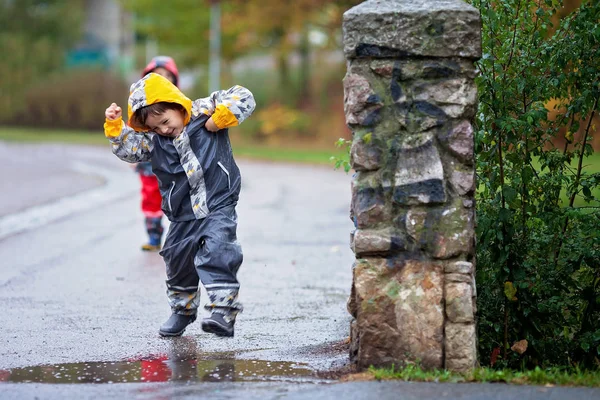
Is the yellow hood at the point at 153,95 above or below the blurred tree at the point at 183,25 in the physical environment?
above

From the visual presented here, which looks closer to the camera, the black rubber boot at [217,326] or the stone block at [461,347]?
the stone block at [461,347]

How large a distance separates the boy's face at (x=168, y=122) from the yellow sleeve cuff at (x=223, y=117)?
0.20 m

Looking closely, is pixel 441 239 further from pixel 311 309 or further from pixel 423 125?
pixel 311 309

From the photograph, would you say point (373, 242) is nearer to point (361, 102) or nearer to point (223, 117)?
point (361, 102)

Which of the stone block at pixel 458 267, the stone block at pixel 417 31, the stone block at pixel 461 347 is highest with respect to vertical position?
the stone block at pixel 417 31

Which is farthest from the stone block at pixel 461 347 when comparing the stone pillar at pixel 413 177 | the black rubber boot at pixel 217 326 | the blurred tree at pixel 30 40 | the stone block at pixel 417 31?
the blurred tree at pixel 30 40

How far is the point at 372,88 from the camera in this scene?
4586 mm

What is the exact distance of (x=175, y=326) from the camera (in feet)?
19.2

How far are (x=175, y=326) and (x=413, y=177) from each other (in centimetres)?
196

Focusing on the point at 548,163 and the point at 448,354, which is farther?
the point at 548,163

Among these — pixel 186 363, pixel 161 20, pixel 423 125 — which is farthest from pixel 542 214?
pixel 161 20

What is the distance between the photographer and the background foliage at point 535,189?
16.8ft

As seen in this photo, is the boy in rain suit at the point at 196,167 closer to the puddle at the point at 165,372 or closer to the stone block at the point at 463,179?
the puddle at the point at 165,372

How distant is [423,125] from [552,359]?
5.37ft
